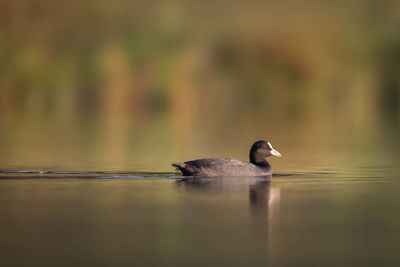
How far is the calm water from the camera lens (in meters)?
8.34

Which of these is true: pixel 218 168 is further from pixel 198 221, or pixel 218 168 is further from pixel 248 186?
pixel 198 221

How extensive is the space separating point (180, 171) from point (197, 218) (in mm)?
5891

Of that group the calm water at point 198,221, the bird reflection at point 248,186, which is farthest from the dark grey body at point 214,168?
the calm water at point 198,221

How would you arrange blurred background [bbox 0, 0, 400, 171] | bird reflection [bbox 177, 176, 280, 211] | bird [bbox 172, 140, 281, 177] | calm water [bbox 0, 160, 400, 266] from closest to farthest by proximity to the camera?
1. calm water [bbox 0, 160, 400, 266]
2. bird reflection [bbox 177, 176, 280, 211]
3. bird [bbox 172, 140, 281, 177]
4. blurred background [bbox 0, 0, 400, 171]

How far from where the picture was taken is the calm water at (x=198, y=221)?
27.4 feet

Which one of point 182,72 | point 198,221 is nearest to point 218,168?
point 198,221

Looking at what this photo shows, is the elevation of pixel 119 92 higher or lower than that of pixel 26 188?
higher

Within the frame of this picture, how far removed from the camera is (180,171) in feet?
53.4

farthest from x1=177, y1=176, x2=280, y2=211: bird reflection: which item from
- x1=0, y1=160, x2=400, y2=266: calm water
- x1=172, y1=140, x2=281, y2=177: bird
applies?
x1=172, y1=140, x2=281, y2=177: bird

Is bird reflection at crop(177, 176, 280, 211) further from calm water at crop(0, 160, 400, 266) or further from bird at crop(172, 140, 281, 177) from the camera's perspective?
bird at crop(172, 140, 281, 177)

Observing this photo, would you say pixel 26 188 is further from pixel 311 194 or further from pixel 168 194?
pixel 311 194

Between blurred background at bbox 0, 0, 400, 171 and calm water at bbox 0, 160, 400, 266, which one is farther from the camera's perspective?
blurred background at bbox 0, 0, 400, 171

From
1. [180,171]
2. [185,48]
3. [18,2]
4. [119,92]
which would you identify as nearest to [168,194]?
[180,171]

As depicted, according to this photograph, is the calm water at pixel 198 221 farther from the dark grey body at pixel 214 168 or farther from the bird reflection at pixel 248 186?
the dark grey body at pixel 214 168
